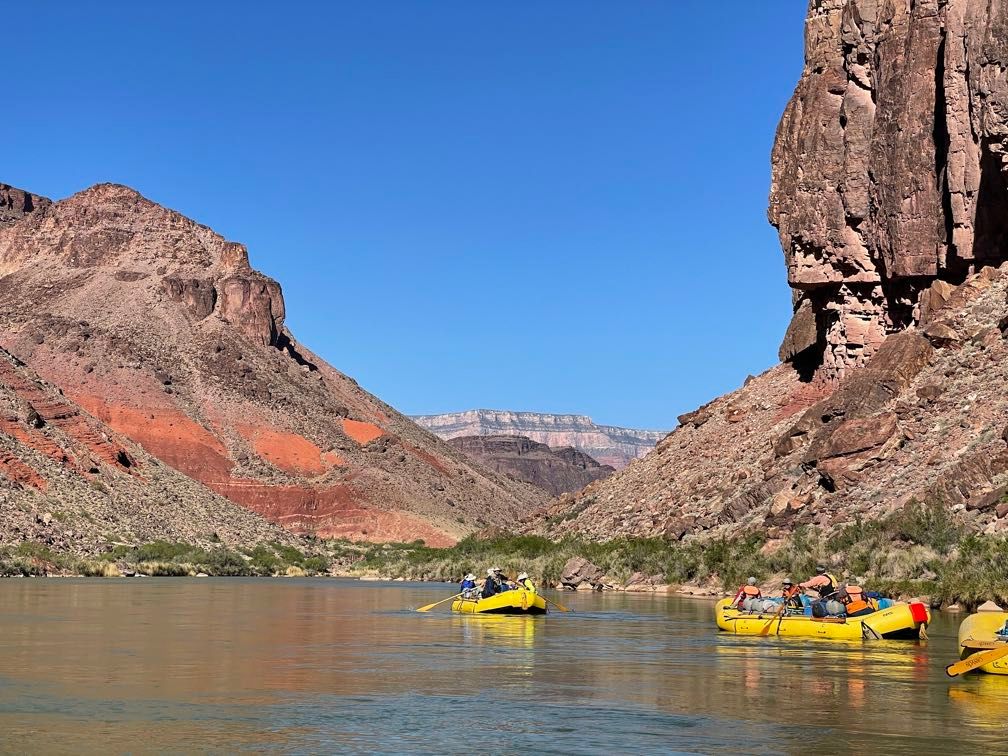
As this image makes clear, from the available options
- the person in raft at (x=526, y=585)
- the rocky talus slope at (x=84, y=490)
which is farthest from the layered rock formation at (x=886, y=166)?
the rocky talus slope at (x=84, y=490)

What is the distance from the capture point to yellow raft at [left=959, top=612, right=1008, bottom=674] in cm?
2364

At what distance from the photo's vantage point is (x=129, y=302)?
491 ft

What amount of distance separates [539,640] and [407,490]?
103867 millimetres

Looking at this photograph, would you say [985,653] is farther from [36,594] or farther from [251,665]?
[36,594]

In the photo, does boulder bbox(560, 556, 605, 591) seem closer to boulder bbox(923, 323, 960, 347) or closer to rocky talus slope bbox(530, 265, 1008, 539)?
Result: rocky talus slope bbox(530, 265, 1008, 539)

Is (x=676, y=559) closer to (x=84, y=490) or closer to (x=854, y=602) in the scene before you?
(x=854, y=602)

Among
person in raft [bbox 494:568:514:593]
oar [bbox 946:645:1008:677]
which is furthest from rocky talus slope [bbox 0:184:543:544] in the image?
oar [bbox 946:645:1008:677]

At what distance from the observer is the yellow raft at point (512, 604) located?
42906 mm

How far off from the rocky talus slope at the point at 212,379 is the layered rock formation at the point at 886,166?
5679 centimetres

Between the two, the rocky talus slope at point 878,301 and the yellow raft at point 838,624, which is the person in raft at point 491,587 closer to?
the yellow raft at point 838,624

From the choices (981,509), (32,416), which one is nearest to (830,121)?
(981,509)

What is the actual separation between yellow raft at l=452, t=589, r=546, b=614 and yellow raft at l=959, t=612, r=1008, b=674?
1942cm

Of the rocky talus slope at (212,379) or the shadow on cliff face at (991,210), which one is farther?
the rocky talus slope at (212,379)

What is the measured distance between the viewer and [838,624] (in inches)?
1271
